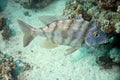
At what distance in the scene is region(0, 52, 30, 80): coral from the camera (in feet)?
16.7

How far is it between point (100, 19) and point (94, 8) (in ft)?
2.23

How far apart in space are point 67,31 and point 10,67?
7.92 feet

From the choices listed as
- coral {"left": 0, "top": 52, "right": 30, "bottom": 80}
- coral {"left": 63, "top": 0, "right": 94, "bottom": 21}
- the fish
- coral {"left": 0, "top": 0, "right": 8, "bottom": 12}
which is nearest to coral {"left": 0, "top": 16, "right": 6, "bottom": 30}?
coral {"left": 0, "top": 0, "right": 8, "bottom": 12}

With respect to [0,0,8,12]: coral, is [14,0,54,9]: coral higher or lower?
higher

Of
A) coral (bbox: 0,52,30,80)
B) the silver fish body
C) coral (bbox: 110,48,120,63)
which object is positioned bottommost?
coral (bbox: 0,52,30,80)

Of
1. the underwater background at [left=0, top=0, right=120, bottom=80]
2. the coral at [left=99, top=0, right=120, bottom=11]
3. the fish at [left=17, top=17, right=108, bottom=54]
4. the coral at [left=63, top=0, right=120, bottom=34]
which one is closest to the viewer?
the fish at [left=17, top=17, right=108, bottom=54]

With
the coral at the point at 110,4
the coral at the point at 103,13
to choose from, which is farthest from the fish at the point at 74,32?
the coral at the point at 110,4

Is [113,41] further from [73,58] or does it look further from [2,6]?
[2,6]

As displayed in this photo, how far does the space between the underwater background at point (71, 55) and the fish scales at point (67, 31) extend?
1.22 feet

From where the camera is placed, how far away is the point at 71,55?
562 centimetres

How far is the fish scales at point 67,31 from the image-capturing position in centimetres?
338

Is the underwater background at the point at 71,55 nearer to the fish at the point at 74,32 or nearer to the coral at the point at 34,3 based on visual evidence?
the fish at the point at 74,32

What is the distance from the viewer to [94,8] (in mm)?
4344

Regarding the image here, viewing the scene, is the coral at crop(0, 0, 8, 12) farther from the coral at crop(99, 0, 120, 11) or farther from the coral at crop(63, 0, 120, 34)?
the coral at crop(99, 0, 120, 11)
